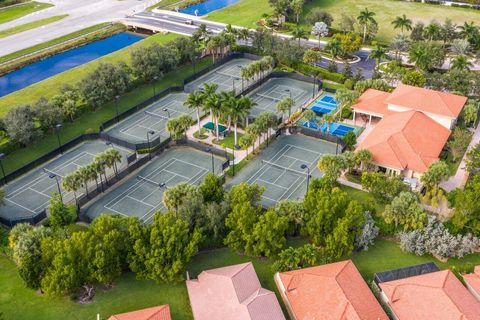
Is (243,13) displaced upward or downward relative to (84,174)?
upward

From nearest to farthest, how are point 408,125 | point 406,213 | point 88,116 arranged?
point 406,213 < point 408,125 < point 88,116

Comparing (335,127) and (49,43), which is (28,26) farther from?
(335,127)

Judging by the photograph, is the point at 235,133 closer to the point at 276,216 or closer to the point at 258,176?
the point at 258,176

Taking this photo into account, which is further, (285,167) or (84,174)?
(285,167)

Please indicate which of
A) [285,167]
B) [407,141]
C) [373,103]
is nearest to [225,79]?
[373,103]

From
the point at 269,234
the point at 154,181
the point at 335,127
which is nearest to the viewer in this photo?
the point at 269,234

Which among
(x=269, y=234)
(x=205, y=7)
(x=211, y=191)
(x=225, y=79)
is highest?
(x=205, y=7)

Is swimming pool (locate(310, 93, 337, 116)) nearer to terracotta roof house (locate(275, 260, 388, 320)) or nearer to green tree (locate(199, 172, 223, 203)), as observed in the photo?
green tree (locate(199, 172, 223, 203))
